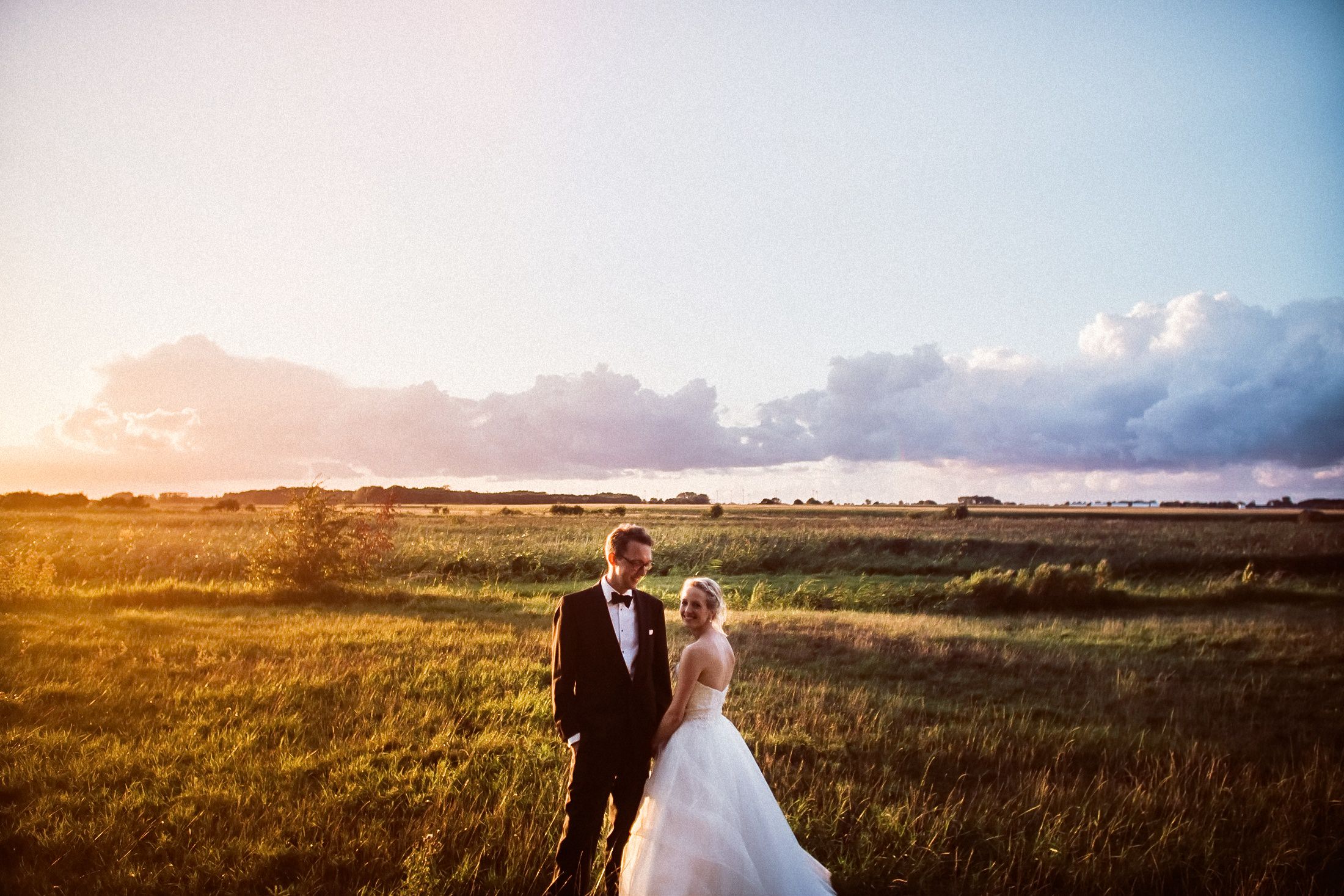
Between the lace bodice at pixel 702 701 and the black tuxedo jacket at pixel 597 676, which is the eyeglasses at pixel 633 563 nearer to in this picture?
the black tuxedo jacket at pixel 597 676

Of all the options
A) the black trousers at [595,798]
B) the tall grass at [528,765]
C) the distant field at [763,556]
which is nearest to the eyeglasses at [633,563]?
the black trousers at [595,798]

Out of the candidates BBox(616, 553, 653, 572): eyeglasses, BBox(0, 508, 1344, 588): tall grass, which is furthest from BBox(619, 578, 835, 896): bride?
BBox(0, 508, 1344, 588): tall grass

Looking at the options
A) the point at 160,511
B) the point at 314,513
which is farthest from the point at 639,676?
the point at 160,511

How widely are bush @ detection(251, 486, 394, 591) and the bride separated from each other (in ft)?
81.4

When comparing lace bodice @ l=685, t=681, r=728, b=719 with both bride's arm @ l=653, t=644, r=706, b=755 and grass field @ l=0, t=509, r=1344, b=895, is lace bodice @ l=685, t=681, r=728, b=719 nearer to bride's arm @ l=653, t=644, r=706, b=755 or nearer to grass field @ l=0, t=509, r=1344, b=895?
bride's arm @ l=653, t=644, r=706, b=755

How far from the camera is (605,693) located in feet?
17.5

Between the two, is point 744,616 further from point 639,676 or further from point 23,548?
point 23,548

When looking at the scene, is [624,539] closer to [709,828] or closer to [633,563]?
[633,563]

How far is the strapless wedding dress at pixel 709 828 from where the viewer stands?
501 centimetres

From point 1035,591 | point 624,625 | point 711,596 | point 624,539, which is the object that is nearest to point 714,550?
point 1035,591

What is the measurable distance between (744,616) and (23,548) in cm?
2871

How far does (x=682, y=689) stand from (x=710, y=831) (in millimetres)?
1013

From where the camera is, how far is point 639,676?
548 centimetres

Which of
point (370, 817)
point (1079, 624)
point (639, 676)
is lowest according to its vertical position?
point (1079, 624)
